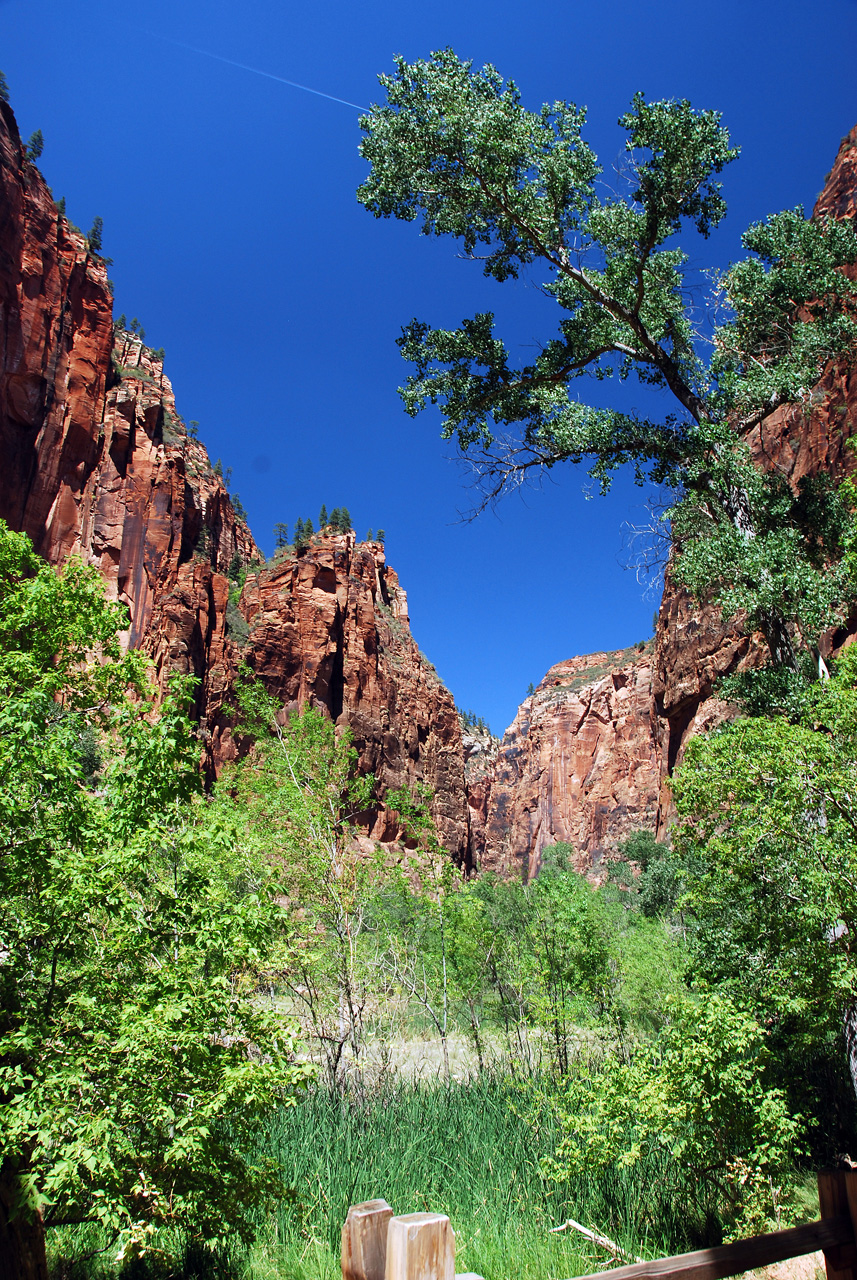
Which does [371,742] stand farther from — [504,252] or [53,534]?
[504,252]

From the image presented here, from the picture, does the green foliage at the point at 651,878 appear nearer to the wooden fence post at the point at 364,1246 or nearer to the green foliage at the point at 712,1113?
the green foliage at the point at 712,1113

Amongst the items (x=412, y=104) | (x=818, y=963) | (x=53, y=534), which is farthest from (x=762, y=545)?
(x=53, y=534)

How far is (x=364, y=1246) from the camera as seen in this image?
2.15 m

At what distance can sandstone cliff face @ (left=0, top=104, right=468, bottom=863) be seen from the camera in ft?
143

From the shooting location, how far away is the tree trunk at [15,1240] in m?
3.67

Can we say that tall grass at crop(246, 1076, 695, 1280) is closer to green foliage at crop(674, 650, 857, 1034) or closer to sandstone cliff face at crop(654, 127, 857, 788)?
green foliage at crop(674, 650, 857, 1034)

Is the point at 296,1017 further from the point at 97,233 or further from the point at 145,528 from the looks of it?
the point at 97,233

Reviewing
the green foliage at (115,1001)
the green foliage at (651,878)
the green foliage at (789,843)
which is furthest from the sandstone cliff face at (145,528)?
the green foliage at (115,1001)

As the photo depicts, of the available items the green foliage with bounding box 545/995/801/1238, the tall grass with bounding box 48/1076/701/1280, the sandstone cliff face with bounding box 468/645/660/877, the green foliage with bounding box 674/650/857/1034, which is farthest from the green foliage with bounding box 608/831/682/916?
the sandstone cliff face with bounding box 468/645/660/877

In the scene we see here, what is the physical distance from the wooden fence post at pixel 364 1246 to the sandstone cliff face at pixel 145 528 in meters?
41.8

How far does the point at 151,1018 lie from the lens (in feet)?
12.5

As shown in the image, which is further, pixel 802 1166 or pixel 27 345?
pixel 27 345

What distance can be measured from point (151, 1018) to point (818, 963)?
507cm

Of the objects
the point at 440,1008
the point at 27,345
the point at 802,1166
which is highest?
the point at 27,345
